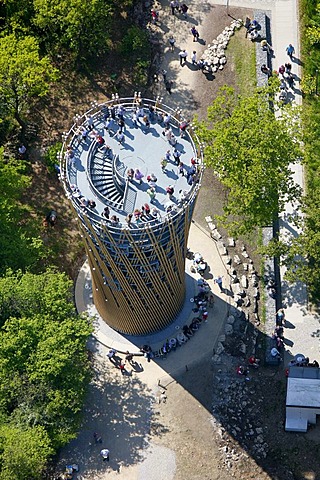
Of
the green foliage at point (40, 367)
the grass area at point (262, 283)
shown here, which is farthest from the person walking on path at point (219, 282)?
the green foliage at point (40, 367)

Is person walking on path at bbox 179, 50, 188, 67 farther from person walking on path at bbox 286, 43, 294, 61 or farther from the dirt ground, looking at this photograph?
the dirt ground

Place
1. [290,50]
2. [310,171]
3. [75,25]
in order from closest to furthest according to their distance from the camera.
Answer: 1. [310,171]
2. [75,25]
3. [290,50]

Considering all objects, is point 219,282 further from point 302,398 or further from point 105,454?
point 105,454

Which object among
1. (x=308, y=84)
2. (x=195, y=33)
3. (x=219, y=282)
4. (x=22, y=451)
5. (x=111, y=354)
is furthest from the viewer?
(x=195, y=33)

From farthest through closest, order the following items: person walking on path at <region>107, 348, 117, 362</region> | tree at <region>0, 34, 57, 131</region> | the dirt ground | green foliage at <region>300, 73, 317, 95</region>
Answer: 1. green foliage at <region>300, 73, 317, 95</region>
2. tree at <region>0, 34, 57, 131</region>
3. person walking on path at <region>107, 348, 117, 362</region>
4. the dirt ground

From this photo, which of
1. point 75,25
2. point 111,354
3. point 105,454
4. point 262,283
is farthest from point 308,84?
point 105,454

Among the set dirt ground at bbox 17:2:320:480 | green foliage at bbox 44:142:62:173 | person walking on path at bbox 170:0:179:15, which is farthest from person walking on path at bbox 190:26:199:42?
dirt ground at bbox 17:2:320:480
